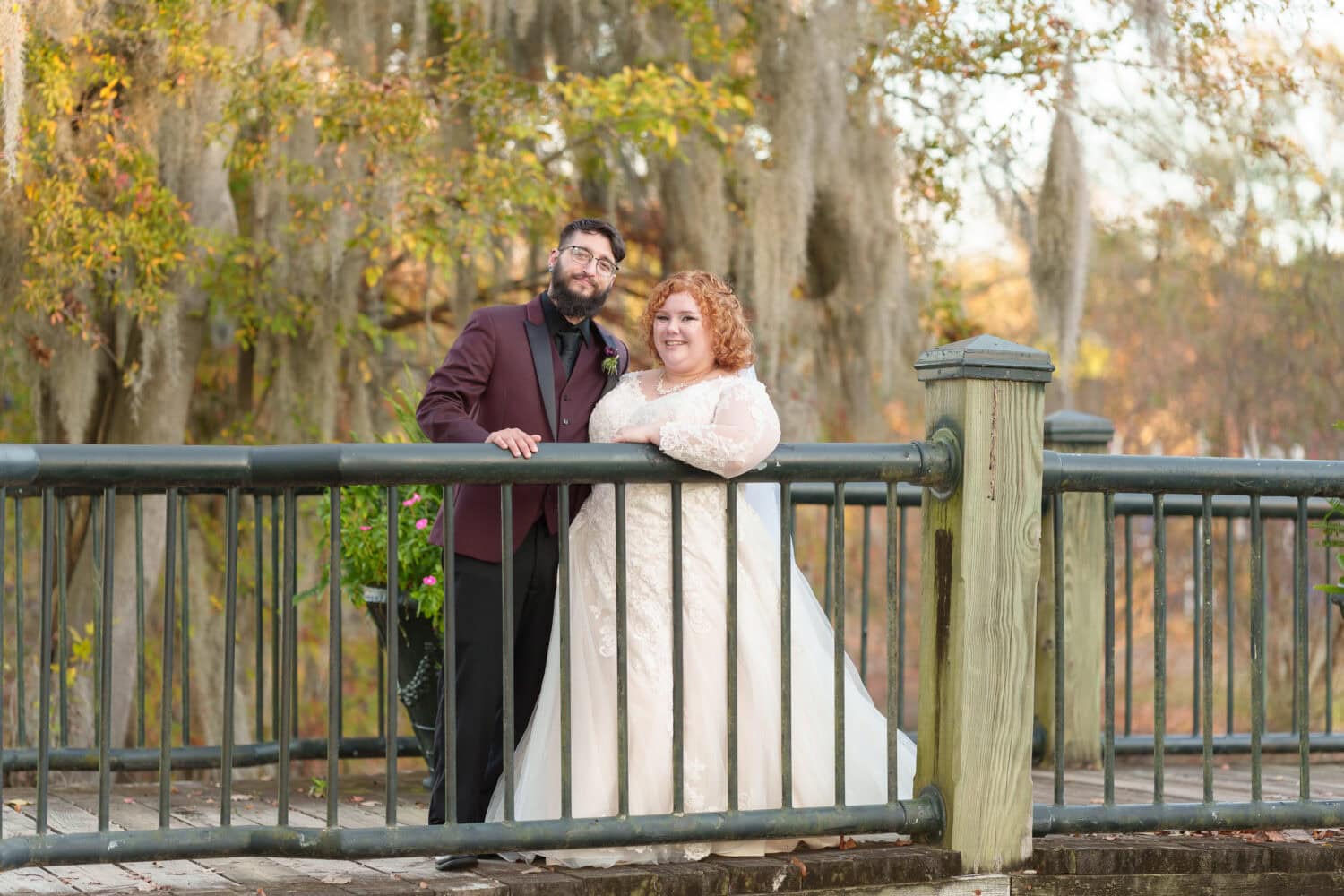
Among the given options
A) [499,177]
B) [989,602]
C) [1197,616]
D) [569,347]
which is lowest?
[1197,616]

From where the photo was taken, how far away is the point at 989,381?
362cm

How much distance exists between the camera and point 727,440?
346cm

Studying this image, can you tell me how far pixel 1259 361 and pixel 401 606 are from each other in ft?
31.7

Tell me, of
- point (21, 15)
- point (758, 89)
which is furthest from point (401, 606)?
point (758, 89)

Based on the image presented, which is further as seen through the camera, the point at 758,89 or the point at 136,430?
the point at 758,89

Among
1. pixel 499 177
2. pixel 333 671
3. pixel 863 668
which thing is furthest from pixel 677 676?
pixel 499 177

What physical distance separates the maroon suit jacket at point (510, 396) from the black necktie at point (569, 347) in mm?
18

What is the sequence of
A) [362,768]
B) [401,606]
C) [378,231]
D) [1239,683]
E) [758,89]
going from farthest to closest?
[1239,683]
[362,768]
[758,89]
[378,231]
[401,606]

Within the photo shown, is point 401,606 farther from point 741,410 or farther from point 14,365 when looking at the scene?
point 14,365

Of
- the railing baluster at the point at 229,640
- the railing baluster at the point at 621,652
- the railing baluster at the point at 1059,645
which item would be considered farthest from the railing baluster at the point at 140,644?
the railing baluster at the point at 1059,645

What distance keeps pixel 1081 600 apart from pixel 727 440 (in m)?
2.84

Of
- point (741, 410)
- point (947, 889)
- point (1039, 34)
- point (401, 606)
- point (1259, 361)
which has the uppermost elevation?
point (1039, 34)

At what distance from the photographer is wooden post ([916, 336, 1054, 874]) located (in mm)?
3590

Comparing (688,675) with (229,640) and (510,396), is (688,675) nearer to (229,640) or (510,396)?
(510,396)
